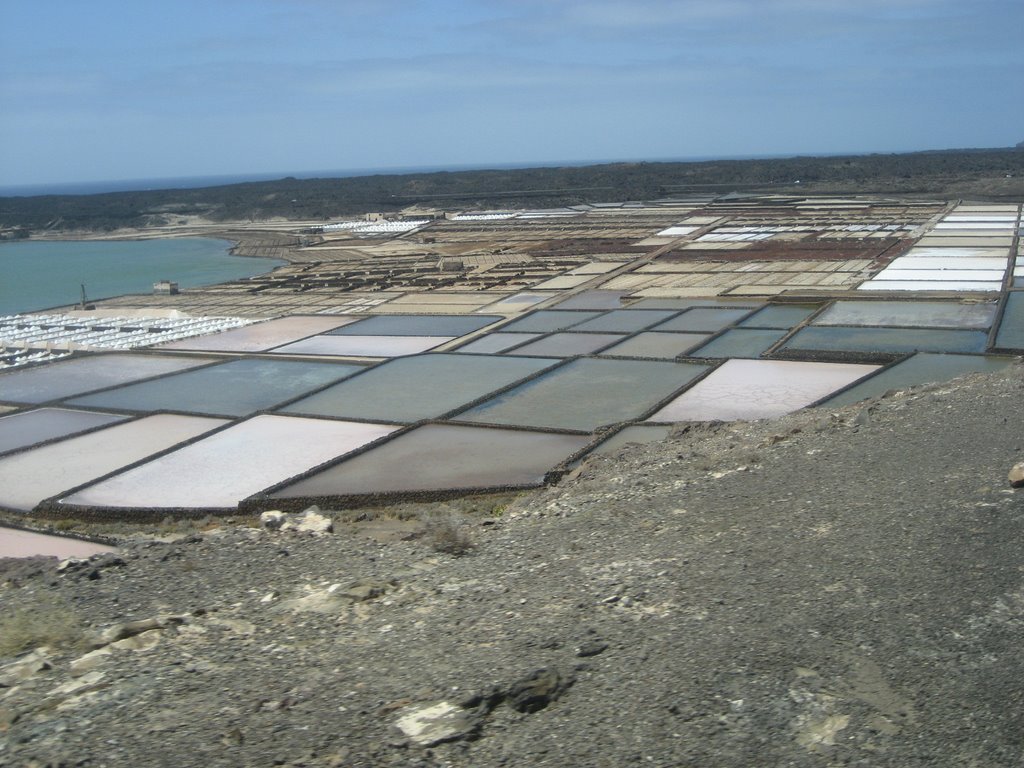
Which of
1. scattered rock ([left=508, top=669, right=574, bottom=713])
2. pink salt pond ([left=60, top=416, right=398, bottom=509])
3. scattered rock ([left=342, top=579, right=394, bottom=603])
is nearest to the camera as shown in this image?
scattered rock ([left=508, top=669, right=574, bottom=713])

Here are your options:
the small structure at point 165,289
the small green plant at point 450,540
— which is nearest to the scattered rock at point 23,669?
the small green plant at point 450,540

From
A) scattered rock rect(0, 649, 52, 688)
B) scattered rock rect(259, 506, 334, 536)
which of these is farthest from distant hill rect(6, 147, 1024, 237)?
scattered rock rect(0, 649, 52, 688)

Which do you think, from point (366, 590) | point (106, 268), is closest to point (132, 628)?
point (366, 590)

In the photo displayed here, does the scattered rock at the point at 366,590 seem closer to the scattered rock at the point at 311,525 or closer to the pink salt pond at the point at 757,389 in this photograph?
the scattered rock at the point at 311,525

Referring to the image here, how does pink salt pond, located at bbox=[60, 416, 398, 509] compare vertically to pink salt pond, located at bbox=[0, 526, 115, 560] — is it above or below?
above

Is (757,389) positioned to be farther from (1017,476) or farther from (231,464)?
(1017,476)

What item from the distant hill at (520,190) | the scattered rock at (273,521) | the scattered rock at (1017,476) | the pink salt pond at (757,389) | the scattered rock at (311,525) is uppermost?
the distant hill at (520,190)

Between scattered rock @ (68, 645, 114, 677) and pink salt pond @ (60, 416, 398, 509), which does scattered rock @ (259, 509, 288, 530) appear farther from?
pink salt pond @ (60, 416, 398, 509)
